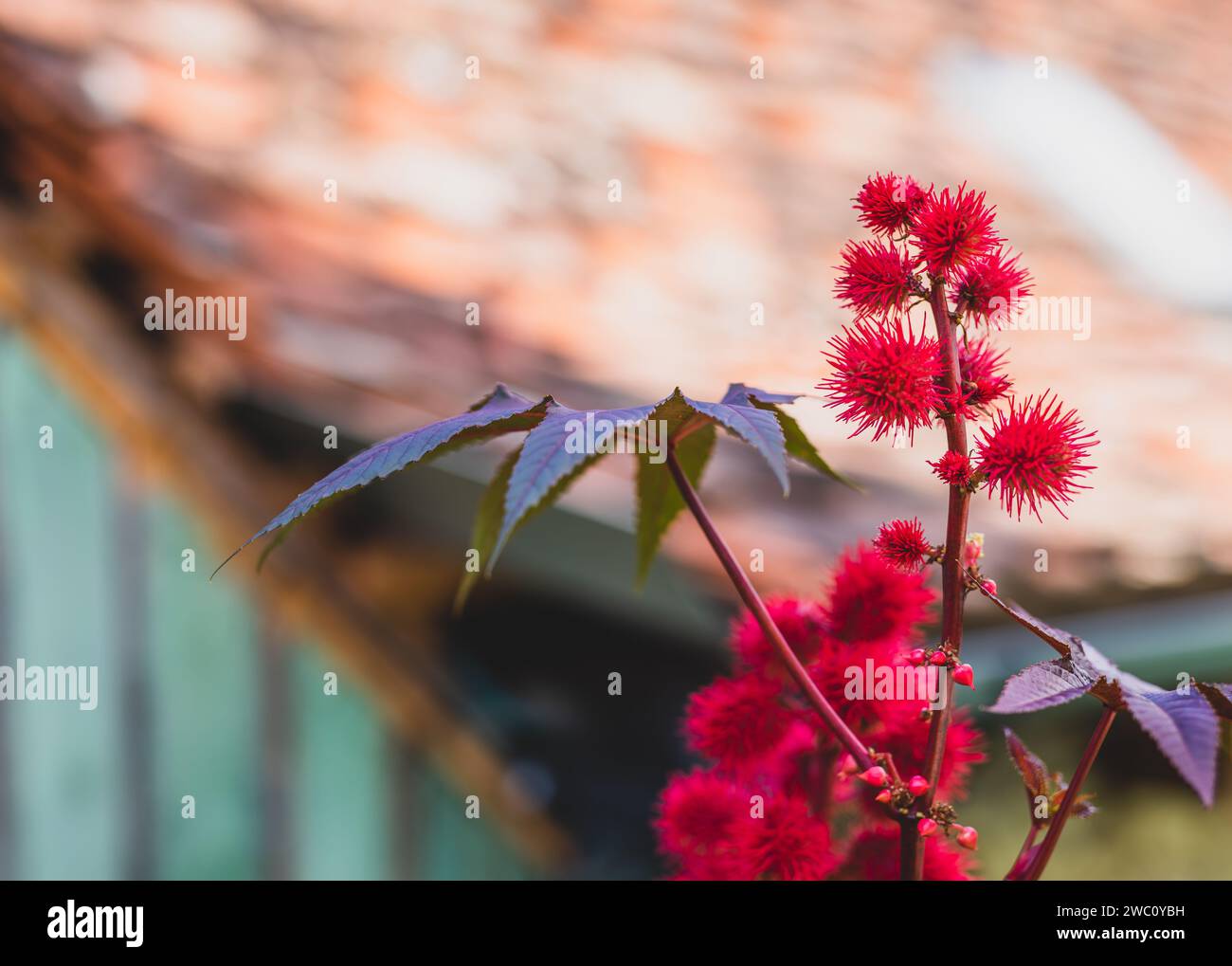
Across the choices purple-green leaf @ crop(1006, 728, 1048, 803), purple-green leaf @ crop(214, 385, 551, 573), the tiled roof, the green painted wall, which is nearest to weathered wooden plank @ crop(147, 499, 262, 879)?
the green painted wall

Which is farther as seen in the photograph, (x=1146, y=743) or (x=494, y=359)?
(x=1146, y=743)

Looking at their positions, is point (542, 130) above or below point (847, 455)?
above

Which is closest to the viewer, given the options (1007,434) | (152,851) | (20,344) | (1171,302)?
(1007,434)

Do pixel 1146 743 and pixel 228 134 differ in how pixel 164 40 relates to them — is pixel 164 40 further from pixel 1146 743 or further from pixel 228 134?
pixel 1146 743

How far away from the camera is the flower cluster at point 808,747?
35 centimetres

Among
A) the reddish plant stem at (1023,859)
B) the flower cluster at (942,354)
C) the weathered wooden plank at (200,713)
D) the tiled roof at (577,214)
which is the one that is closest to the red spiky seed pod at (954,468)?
the flower cluster at (942,354)

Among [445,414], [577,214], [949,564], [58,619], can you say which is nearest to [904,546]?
[949,564]

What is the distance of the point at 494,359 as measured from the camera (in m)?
1.37

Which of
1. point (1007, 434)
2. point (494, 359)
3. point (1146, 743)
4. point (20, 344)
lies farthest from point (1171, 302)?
point (1007, 434)

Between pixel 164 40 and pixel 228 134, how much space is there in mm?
201

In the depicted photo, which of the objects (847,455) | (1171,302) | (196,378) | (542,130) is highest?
(542,130)

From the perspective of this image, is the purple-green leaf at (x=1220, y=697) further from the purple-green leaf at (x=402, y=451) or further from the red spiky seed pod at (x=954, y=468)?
the purple-green leaf at (x=402, y=451)

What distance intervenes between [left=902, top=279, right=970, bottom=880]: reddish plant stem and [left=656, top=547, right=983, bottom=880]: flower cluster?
4cm

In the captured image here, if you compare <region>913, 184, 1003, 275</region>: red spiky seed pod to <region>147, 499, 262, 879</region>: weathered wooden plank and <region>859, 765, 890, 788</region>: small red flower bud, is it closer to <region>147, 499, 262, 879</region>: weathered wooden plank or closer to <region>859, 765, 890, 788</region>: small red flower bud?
<region>859, 765, 890, 788</region>: small red flower bud
